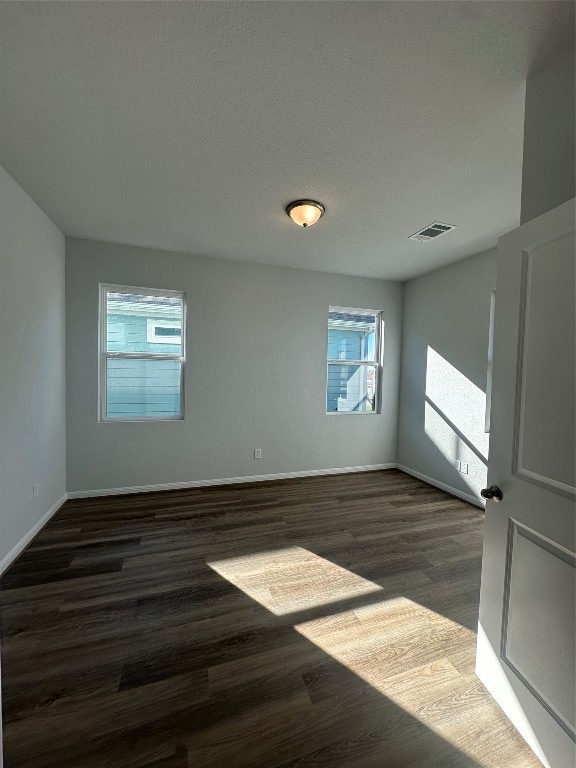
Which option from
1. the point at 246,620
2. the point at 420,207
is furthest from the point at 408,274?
the point at 246,620

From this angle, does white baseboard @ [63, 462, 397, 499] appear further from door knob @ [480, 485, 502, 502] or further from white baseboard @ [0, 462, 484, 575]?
door knob @ [480, 485, 502, 502]

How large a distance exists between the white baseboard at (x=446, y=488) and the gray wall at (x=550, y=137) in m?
3.03

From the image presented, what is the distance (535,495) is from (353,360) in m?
3.41

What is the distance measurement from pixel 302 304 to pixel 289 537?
2.77m

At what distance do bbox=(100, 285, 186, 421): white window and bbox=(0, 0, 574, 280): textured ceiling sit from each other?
3.11 feet

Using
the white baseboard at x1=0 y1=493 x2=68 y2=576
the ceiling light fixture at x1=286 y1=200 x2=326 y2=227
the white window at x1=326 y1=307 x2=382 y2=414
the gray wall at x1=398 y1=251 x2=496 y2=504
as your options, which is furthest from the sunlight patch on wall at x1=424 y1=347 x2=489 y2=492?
the white baseboard at x1=0 y1=493 x2=68 y2=576

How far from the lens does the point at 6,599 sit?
1.85 m

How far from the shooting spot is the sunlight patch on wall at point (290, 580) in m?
1.90

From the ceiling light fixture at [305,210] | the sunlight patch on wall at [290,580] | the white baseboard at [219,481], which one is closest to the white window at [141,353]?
the white baseboard at [219,481]

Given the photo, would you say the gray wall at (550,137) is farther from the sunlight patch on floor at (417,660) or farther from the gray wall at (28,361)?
the gray wall at (28,361)

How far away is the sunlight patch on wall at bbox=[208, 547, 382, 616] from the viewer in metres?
1.90

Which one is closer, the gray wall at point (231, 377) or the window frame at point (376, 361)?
the gray wall at point (231, 377)

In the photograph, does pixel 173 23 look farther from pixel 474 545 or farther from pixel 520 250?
pixel 474 545

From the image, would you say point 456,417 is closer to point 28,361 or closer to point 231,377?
point 231,377
